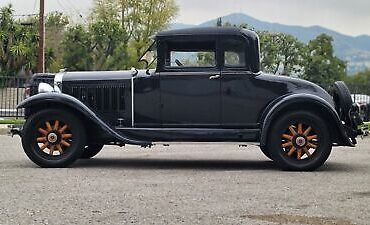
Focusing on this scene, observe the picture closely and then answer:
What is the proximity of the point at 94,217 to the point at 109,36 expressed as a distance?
41.6 metres

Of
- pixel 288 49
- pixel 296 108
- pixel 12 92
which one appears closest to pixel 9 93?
pixel 12 92

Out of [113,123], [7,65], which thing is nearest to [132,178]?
[113,123]

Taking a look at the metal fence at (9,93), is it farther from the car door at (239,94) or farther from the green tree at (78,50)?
the green tree at (78,50)

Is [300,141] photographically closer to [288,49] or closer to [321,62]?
[288,49]

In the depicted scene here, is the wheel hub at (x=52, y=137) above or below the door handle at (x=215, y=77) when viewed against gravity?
below

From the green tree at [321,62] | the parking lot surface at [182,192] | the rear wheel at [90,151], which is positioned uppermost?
the green tree at [321,62]

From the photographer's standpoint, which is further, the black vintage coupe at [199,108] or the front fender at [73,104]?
the front fender at [73,104]

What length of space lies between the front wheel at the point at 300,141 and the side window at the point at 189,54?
4.56ft

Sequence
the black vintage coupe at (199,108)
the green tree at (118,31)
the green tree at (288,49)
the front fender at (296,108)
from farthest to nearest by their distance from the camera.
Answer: the green tree at (288,49) → the green tree at (118,31) → the black vintage coupe at (199,108) → the front fender at (296,108)

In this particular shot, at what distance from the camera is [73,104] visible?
1048 cm

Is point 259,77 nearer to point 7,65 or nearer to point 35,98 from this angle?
point 35,98

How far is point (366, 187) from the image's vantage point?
28.5 feet

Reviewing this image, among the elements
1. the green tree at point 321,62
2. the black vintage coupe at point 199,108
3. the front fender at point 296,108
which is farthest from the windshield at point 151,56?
the green tree at point 321,62

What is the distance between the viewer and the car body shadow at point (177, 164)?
10781 mm
